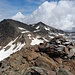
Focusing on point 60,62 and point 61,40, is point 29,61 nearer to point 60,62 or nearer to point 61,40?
point 60,62

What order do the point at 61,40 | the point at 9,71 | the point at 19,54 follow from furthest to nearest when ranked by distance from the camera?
the point at 61,40 → the point at 19,54 → the point at 9,71

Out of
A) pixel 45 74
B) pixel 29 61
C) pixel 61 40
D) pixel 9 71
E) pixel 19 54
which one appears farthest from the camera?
pixel 61 40

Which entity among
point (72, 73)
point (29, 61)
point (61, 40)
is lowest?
point (72, 73)

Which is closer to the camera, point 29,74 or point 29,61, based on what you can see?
point 29,74

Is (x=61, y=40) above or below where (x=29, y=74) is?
above

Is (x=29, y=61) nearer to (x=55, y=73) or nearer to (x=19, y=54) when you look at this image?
(x=19, y=54)

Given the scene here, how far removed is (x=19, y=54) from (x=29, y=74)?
10929 mm

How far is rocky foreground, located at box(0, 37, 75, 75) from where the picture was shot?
40344 mm

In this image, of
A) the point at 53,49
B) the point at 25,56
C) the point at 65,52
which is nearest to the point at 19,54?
the point at 25,56

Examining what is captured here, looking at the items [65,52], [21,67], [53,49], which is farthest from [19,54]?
[65,52]

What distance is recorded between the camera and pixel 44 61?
44.2 meters

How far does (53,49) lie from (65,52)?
11.3ft

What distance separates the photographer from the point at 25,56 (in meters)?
47.6

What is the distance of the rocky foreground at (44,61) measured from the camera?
1588 inches
